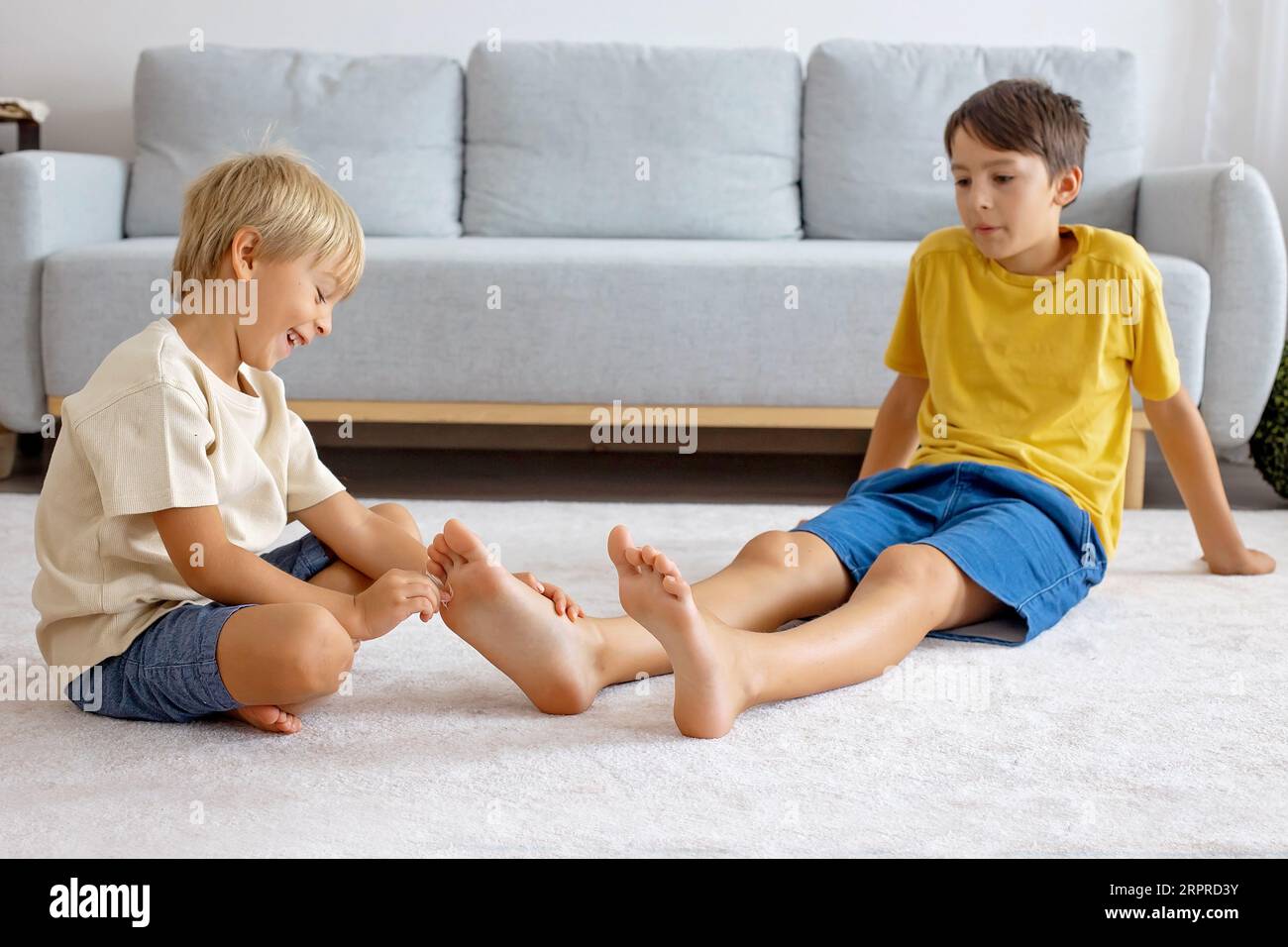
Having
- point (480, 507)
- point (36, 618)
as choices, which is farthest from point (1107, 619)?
point (36, 618)

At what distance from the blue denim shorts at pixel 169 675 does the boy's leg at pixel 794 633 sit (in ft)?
1.14

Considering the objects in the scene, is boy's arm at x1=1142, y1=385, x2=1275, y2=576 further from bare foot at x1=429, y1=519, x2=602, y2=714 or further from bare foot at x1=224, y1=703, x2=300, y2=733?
bare foot at x1=224, y1=703, x2=300, y2=733

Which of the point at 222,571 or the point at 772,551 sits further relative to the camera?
the point at 772,551

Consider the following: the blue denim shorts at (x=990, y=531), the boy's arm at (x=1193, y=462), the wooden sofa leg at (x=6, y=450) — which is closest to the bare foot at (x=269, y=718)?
the blue denim shorts at (x=990, y=531)

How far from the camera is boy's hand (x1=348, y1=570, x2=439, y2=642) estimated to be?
1091 millimetres

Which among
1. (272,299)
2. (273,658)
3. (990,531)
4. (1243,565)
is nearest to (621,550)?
(273,658)

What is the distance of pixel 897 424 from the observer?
5.79 feet

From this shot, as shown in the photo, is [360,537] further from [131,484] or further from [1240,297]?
[1240,297]

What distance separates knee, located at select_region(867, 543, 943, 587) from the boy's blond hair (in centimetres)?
61

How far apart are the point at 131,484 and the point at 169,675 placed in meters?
0.16

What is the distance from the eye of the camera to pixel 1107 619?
1.53 metres

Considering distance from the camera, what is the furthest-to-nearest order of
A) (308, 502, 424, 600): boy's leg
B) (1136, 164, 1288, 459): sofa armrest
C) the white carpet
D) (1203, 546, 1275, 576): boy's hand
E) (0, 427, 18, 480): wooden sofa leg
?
(0, 427, 18, 480): wooden sofa leg, (1136, 164, 1288, 459): sofa armrest, (1203, 546, 1275, 576): boy's hand, (308, 502, 424, 600): boy's leg, the white carpet

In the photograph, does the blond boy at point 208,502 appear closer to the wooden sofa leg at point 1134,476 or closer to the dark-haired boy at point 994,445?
the dark-haired boy at point 994,445

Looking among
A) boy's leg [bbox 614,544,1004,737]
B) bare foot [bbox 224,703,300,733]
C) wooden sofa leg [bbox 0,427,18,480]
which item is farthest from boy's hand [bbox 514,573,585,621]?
wooden sofa leg [bbox 0,427,18,480]
